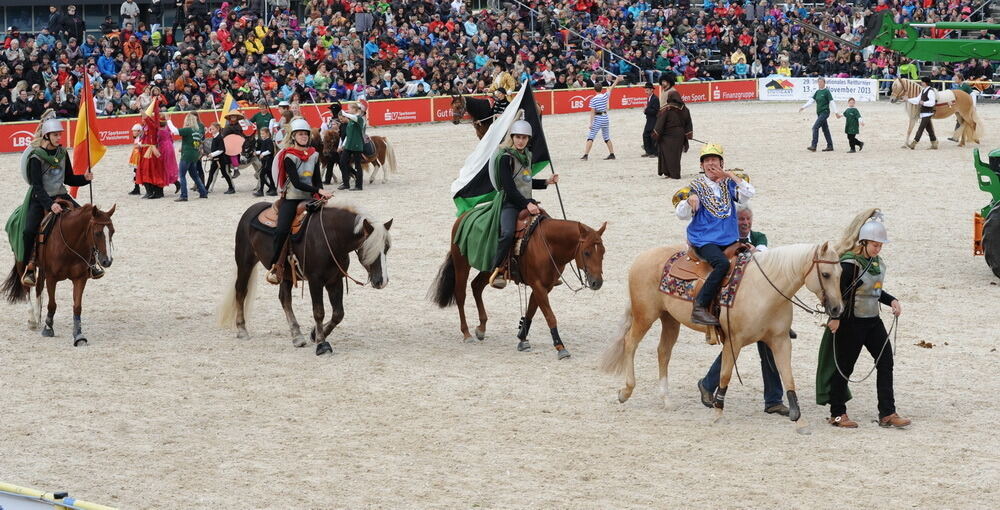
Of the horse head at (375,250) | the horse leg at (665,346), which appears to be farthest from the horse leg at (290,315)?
the horse leg at (665,346)

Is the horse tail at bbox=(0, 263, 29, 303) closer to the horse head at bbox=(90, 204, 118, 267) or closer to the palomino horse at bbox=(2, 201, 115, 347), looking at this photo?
the palomino horse at bbox=(2, 201, 115, 347)

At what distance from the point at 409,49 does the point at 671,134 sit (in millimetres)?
17728

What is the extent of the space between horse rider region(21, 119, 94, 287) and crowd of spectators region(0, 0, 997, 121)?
17445mm

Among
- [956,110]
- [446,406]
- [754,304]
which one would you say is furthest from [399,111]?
[754,304]

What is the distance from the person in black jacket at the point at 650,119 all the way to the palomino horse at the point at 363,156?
5472 millimetres

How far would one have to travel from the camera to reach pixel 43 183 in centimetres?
1406

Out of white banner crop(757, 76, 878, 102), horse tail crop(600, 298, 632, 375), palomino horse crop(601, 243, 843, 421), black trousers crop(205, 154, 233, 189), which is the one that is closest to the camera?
palomino horse crop(601, 243, 843, 421)

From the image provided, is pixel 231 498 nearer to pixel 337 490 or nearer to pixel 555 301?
pixel 337 490

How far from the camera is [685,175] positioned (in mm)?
25375

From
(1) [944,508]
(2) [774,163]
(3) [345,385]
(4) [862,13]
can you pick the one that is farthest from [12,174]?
(4) [862,13]

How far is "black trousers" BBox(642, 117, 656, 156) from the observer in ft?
90.2

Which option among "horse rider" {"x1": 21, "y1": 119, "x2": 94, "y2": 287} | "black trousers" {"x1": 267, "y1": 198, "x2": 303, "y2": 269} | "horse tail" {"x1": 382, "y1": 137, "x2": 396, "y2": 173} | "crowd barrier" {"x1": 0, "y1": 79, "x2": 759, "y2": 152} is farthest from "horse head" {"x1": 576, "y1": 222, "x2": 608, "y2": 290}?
"crowd barrier" {"x1": 0, "y1": 79, "x2": 759, "y2": 152}

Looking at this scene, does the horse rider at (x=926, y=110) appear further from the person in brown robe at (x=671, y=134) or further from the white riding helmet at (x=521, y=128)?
the white riding helmet at (x=521, y=128)

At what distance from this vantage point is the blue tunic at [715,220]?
10.4 meters
